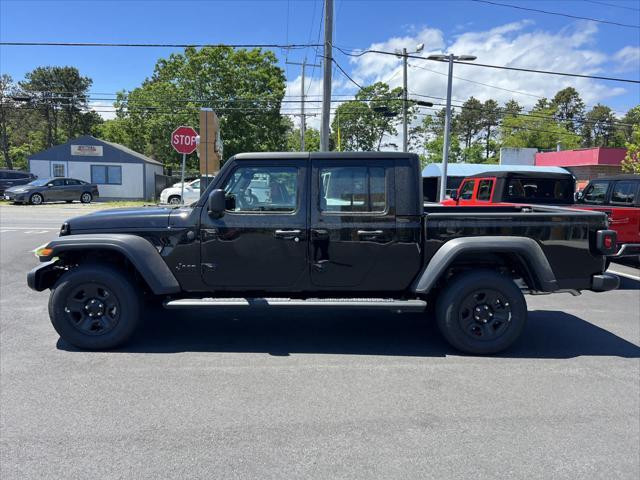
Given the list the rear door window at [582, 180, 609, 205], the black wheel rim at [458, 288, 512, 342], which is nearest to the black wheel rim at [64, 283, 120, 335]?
the black wheel rim at [458, 288, 512, 342]

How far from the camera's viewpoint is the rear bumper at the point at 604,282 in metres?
4.57

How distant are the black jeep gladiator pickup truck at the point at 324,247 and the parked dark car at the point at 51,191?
24245 millimetres

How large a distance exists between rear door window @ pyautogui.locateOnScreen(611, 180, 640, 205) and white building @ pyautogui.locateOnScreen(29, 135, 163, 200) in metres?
29.9

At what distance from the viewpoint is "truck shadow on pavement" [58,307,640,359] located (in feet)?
15.5

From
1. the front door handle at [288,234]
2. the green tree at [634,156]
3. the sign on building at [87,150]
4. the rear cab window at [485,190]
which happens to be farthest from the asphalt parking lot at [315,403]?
the sign on building at [87,150]

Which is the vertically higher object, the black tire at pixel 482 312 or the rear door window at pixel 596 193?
the rear door window at pixel 596 193

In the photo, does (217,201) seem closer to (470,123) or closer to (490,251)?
(490,251)

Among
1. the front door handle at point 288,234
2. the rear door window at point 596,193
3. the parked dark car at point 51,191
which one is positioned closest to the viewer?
the front door handle at point 288,234

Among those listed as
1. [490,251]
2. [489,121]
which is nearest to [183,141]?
[490,251]

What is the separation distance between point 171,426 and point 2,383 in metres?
1.70

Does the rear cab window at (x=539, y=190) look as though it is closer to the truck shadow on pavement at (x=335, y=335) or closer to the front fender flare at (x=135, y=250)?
the truck shadow on pavement at (x=335, y=335)

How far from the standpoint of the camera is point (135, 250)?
4.38m

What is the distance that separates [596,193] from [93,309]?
9.63 meters

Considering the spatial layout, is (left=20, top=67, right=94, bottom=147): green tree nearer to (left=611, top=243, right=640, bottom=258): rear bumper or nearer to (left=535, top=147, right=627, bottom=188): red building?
(left=535, top=147, right=627, bottom=188): red building
